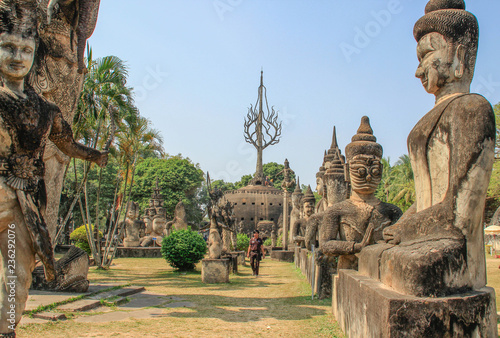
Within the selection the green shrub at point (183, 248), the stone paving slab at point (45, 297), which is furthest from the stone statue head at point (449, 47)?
the green shrub at point (183, 248)

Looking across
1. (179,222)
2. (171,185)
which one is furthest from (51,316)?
(171,185)

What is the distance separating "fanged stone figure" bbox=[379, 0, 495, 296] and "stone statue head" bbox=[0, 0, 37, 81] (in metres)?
3.01

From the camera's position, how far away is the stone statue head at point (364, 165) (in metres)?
5.28

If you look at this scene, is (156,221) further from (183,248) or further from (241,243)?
(183,248)

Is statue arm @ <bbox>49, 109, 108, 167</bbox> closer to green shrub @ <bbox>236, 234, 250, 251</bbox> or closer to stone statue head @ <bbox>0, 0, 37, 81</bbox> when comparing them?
stone statue head @ <bbox>0, 0, 37, 81</bbox>

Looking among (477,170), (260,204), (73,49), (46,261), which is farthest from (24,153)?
(260,204)

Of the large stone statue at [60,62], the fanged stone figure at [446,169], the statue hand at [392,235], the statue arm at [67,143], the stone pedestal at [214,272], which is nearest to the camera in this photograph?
the fanged stone figure at [446,169]

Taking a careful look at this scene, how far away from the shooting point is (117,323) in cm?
562

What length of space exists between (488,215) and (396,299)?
3320 cm

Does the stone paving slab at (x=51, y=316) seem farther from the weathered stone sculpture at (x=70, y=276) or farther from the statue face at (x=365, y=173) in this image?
the statue face at (x=365, y=173)

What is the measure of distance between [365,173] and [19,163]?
370 centimetres

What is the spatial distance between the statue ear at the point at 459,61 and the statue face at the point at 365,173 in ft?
7.15

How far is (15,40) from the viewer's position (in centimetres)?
334

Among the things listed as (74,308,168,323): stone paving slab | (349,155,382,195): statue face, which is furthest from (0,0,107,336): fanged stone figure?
(349,155,382,195): statue face
